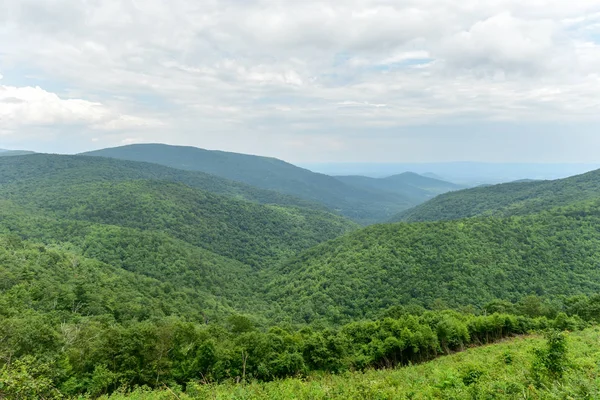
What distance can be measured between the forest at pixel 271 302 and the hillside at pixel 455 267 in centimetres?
48

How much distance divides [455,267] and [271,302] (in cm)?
5749

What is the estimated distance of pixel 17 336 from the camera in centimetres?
2811

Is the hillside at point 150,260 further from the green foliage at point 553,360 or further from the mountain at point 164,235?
the green foliage at point 553,360

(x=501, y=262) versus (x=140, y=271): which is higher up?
(x=501, y=262)

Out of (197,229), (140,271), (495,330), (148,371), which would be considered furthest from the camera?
(197,229)

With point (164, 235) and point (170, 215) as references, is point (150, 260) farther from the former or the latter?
point (170, 215)

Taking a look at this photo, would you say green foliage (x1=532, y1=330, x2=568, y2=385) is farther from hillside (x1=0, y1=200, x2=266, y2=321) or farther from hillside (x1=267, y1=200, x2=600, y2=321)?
hillside (x1=0, y1=200, x2=266, y2=321)

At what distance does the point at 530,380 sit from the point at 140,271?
107 meters

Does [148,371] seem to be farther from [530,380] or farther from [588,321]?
[588,321]

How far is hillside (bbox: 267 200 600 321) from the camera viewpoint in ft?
241

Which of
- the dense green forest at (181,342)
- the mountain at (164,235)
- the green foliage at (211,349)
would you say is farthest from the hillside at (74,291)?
the green foliage at (211,349)

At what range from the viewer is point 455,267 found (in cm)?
8056

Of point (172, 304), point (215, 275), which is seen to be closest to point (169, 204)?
point (215, 275)

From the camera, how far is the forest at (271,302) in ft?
88.4
